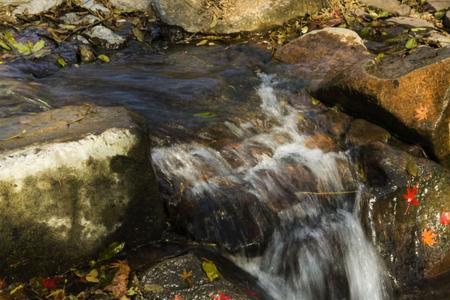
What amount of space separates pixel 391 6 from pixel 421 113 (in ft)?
16.1

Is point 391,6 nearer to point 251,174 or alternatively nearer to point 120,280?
point 251,174

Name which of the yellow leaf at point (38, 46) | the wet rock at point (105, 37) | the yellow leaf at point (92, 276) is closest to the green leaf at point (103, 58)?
the wet rock at point (105, 37)

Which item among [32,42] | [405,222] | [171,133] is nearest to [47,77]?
[32,42]

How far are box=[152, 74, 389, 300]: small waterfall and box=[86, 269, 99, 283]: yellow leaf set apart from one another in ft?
3.00

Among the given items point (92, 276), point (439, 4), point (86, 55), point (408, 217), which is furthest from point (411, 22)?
point (92, 276)

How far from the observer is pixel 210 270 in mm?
3719

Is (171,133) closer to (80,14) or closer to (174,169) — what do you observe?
(174,169)

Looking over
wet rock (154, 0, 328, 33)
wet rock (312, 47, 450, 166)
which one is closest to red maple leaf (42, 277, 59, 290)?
wet rock (312, 47, 450, 166)

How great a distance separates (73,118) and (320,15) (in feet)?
21.2

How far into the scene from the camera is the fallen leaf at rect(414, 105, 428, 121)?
217 inches

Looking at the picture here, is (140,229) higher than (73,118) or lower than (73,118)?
lower

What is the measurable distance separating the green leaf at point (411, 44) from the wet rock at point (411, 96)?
2119 mm

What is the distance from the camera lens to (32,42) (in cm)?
807

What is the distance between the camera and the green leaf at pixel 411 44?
26.1 feet
